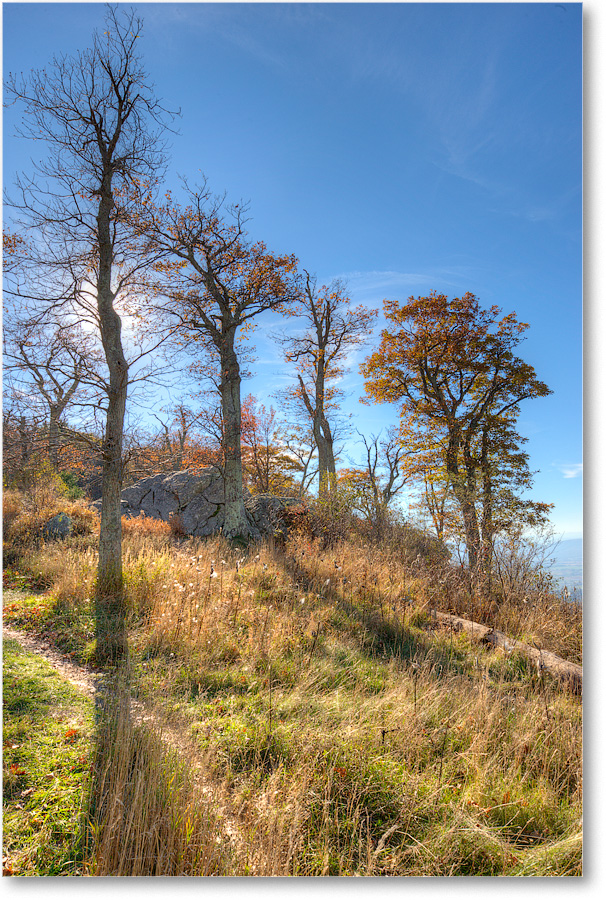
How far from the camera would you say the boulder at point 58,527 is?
957cm

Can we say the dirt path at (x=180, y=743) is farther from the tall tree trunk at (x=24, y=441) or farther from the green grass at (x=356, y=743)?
the tall tree trunk at (x=24, y=441)

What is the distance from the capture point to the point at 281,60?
12.3 feet

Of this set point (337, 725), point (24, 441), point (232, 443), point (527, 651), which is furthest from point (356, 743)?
point (232, 443)

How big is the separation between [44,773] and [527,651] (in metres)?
5.23

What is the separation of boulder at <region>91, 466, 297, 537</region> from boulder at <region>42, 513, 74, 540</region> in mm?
2764

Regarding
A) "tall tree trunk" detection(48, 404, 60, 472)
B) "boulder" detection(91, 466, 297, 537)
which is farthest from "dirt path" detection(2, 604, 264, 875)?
"boulder" detection(91, 466, 297, 537)

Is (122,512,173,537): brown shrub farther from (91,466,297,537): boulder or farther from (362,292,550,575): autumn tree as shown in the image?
(362,292,550,575): autumn tree

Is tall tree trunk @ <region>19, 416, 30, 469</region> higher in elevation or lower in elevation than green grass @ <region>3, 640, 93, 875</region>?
higher

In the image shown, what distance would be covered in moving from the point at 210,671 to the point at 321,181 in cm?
513

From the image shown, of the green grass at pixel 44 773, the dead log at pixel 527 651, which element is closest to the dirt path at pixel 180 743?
the green grass at pixel 44 773

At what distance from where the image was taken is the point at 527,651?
17.7 ft

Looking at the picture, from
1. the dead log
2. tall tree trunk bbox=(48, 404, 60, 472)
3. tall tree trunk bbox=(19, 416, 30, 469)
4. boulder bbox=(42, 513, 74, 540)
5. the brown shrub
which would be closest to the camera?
the dead log

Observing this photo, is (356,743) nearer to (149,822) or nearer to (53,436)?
(149,822)

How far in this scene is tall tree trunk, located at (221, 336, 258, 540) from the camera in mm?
12086
